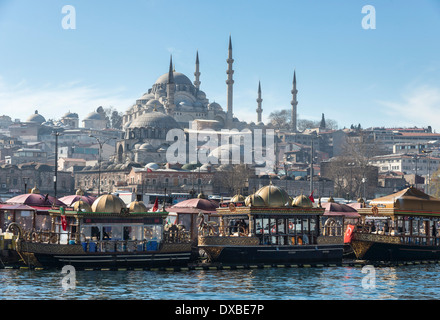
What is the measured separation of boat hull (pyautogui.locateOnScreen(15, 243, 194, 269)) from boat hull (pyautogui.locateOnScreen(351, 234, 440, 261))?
9201 millimetres

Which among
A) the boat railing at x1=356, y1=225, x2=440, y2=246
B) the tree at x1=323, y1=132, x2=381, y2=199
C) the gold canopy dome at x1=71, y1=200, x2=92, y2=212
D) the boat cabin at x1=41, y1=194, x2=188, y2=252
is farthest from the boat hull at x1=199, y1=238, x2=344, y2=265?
the tree at x1=323, y1=132, x2=381, y2=199

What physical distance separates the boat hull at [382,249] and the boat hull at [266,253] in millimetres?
2082

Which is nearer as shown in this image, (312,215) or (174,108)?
(312,215)

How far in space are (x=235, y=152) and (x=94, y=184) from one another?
2031cm

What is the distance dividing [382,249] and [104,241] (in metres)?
12.3

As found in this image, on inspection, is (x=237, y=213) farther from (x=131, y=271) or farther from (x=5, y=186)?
(x=5, y=186)

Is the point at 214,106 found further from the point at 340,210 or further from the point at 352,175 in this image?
the point at 340,210

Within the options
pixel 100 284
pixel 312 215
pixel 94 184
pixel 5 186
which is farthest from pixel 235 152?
pixel 100 284

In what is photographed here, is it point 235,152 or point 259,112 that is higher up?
point 259,112

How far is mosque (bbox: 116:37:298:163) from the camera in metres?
112

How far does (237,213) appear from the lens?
31.9 m

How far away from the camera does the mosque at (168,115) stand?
368 feet

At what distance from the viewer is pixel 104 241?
2873cm

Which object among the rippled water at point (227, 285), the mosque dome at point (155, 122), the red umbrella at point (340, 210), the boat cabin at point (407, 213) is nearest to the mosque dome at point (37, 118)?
the mosque dome at point (155, 122)
